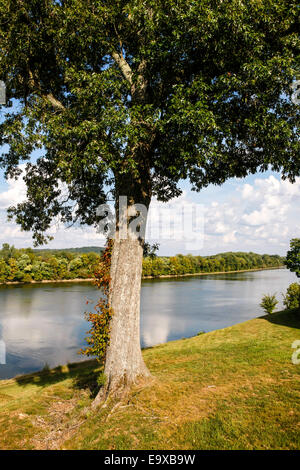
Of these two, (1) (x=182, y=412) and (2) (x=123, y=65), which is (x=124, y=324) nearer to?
(1) (x=182, y=412)

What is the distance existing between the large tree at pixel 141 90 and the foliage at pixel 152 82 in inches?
1.3

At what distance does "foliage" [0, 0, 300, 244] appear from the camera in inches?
236

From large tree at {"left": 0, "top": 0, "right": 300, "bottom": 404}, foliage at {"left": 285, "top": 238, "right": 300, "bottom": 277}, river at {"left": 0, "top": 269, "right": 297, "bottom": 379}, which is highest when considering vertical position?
large tree at {"left": 0, "top": 0, "right": 300, "bottom": 404}

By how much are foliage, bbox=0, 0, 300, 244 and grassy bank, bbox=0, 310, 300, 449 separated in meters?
4.81

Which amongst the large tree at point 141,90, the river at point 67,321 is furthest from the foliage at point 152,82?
the river at point 67,321

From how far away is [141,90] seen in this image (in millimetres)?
7441

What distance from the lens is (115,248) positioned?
7.36 meters

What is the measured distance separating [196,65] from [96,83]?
2.68m

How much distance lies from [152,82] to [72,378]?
384 inches

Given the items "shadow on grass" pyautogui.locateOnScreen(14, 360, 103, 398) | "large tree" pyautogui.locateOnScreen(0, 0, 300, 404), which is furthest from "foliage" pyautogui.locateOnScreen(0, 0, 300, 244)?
"shadow on grass" pyautogui.locateOnScreen(14, 360, 103, 398)

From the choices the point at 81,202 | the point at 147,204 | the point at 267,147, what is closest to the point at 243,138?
the point at 267,147

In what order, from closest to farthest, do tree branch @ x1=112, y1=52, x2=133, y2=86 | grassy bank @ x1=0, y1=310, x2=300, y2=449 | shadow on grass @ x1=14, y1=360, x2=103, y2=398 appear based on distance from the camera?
grassy bank @ x1=0, y1=310, x2=300, y2=449, tree branch @ x1=112, y1=52, x2=133, y2=86, shadow on grass @ x1=14, y1=360, x2=103, y2=398

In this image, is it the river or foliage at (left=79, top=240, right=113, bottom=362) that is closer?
foliage at (left=79, top=240, right=113, bottom=362)

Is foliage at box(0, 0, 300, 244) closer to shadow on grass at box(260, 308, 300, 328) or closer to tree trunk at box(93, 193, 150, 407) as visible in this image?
tree trunk at box(93, 193, 150, 407)
